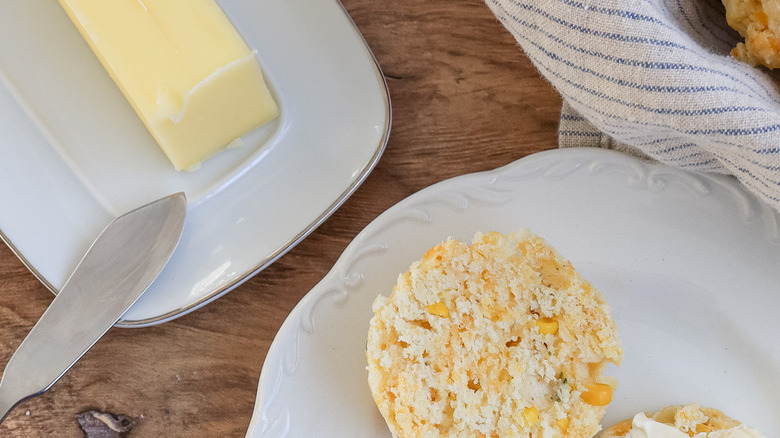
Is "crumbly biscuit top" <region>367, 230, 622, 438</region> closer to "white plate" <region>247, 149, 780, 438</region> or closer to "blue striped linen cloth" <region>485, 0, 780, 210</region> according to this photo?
"white plate" <region>247, 149, 780, 438</region>

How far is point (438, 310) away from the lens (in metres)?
1.19

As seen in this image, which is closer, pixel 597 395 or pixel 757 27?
pixel 757 27

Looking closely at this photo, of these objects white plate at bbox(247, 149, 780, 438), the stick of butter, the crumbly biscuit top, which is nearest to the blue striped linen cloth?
white plate at bbox(247, 149, 780, 438)

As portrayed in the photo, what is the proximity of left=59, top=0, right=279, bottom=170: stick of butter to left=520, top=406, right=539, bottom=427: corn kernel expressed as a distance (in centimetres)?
81

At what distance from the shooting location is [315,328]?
1.31 metres

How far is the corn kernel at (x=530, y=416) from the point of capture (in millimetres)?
1172

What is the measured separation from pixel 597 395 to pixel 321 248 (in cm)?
60

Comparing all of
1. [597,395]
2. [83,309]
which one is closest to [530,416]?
[597,395]

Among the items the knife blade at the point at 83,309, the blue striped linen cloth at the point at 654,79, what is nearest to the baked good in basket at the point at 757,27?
the blue striped linen cloth at the point at 654,79

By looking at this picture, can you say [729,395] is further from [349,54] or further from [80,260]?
[80,260]

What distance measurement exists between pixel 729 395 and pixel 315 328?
0.83 metres

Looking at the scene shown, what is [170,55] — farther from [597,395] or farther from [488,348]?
[597,395]

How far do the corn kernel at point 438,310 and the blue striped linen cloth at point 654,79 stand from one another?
427mm

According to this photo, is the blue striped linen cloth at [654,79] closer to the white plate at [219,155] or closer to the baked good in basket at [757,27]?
the baked good in basket at [757,27]
